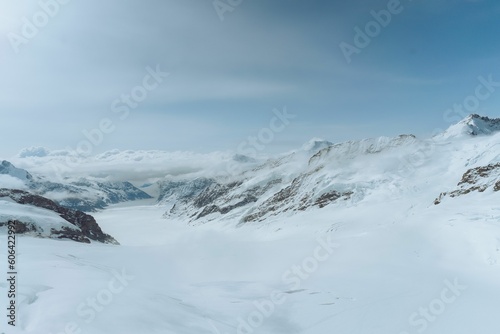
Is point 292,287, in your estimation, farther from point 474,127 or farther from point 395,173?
point 474,127

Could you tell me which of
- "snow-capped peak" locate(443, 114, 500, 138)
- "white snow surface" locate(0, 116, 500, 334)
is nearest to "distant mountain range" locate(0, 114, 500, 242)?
"snow-capped peak" locate(443, 114, 500, 138)

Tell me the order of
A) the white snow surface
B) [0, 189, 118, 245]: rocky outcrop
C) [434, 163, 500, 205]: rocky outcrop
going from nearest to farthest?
the white snow surface < [434, 163, 500, 205]: rocky outcrop < [0, 189, 118, 245]: rocky outcrop

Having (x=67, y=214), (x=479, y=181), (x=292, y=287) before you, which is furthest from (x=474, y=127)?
(x=292, y=287)

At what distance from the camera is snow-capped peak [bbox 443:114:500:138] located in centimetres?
13681

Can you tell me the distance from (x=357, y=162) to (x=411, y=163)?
2164 centimetres

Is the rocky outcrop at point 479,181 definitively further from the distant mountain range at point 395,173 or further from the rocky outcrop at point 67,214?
the rocky outcrop at point 67,214

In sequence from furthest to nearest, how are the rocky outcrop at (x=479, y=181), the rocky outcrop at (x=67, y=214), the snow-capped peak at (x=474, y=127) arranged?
the snow-capped peak at (x=474, y=127), the rocky outcrop at (x=67, y=214), the rocky outcrop at (x=479, y=181)

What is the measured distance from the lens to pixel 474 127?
141m

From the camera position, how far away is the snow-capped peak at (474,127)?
136812 mm

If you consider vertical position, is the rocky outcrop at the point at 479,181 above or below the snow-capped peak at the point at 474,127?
below

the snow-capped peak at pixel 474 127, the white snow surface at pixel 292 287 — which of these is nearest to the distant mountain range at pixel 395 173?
the snow-capped peak at pixel 474 127

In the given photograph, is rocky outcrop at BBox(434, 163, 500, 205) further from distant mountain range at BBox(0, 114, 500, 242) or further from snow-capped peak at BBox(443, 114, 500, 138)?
snow-capped peak at BBox(443, 114, 500, 138)

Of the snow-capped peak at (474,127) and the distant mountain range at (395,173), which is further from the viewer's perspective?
the snow-capped peak at (474,127)

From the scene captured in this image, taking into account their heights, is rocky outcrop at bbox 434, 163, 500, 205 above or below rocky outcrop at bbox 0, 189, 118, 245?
above
